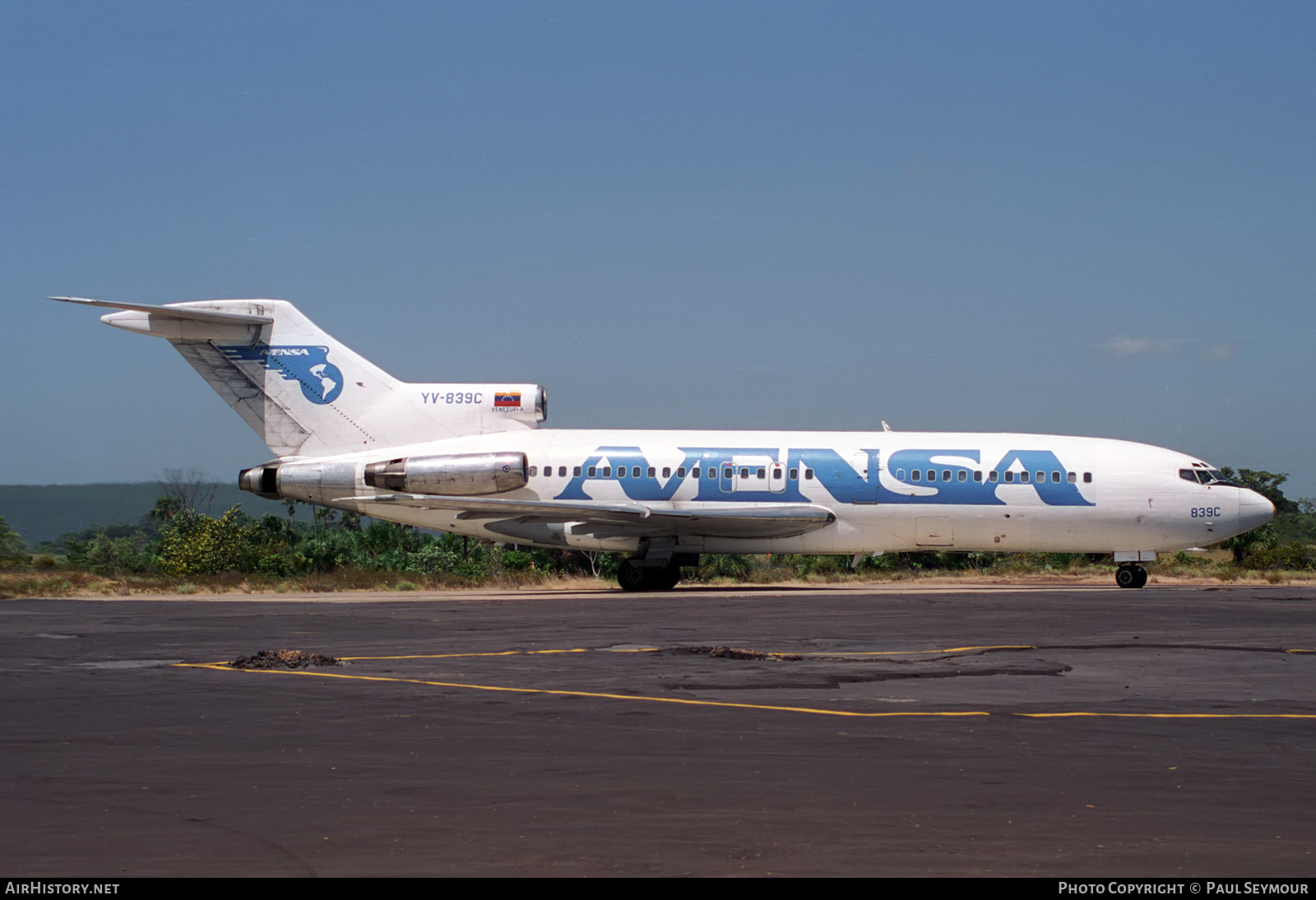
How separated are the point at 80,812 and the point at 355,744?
2559 mm

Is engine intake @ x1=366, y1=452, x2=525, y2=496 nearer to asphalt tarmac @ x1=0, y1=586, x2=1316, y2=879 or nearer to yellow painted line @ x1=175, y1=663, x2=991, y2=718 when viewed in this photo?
asphalt tarmac @ x1=0, y1=586, x2=1316, y2=879

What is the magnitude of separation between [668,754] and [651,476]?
22874 millimetres

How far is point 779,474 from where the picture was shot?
3191 cm

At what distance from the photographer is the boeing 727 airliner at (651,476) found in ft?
103

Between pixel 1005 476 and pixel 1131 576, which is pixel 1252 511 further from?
pixel 1005 476

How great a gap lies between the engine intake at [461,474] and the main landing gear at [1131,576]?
14923mm

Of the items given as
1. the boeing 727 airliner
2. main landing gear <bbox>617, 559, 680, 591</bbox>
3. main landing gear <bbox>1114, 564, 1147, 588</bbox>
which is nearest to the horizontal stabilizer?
the boeing 727 airliner

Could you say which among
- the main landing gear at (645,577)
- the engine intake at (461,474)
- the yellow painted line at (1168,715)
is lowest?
the main landing gear at (645,577)

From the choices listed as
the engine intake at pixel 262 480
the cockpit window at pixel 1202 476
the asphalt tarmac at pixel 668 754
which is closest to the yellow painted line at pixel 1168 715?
the asphalt tarmac at pixel 668 754

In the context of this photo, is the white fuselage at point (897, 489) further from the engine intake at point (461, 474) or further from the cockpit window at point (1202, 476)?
the engine intake at point (461, 474)

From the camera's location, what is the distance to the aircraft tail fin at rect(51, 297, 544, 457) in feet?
111

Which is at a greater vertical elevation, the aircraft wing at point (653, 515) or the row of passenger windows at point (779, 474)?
the row of passenger windows at point (779, 474)
